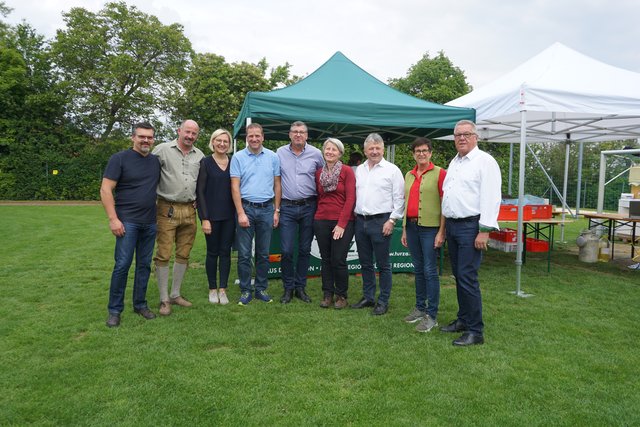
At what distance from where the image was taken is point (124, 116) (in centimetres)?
2175

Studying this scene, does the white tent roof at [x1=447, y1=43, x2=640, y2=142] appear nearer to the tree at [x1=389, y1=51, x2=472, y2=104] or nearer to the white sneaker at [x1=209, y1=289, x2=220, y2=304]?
the white sneaker at [x1=209, y1=289, x2=220, y2=304]

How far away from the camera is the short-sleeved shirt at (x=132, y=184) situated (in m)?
3.55

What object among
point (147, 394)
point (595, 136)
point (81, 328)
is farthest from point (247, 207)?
point (595, 136)

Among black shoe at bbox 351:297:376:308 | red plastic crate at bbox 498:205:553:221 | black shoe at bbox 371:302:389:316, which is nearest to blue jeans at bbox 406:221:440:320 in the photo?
black shoe at bbox 371:302:389:316

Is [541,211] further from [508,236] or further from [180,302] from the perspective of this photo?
[180,302]

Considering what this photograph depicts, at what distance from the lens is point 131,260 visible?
373 centimetres

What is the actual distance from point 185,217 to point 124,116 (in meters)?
20.2

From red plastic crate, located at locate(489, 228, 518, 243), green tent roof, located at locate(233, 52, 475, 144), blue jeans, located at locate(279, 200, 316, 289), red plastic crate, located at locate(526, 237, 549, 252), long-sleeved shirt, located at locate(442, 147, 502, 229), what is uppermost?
green tent roof, located at locate(233, 52, 475, 144)

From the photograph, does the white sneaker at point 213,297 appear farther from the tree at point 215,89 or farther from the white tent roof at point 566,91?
the tree at point 215,89

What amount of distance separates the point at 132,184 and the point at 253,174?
3.58ft

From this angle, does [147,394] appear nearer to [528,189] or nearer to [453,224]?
[453,224]

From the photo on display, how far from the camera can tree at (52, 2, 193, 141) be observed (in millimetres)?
20562

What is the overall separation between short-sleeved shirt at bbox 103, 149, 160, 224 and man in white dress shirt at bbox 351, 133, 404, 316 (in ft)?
5.92

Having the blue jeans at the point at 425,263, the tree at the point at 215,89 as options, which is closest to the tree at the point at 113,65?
the tree at the point at 215,89
